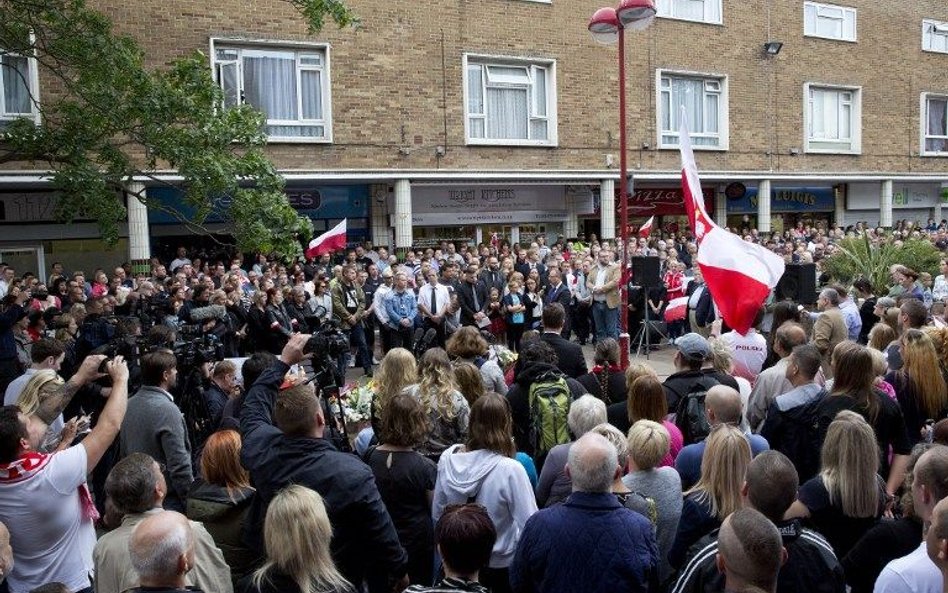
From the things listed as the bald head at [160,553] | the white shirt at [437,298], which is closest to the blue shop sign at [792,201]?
the white shirt at [437,298]

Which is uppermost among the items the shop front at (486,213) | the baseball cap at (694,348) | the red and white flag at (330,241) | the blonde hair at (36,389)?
the shop front at (486,213)

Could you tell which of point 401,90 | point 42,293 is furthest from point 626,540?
point 401,90

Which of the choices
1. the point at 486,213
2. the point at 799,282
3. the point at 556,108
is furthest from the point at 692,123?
the point at 799,282

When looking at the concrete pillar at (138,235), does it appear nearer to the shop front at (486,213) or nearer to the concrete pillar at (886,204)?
the shop front at (486,213)

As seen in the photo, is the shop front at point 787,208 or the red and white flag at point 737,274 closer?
the red and white flag at point 737,274

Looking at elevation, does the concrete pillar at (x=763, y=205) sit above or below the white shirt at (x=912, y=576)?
above

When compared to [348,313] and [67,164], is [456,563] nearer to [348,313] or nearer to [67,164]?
[67,164]

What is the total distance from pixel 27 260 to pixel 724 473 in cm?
Answer: 1629

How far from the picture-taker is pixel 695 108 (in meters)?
22.5

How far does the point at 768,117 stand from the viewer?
23500 mm

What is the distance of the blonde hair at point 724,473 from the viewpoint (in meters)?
3.83

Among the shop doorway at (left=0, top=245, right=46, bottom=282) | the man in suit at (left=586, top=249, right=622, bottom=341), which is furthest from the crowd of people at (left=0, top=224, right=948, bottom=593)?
the shop doorway at (left=0, top=245, right=46, bottom=282)

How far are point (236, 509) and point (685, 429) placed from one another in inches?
112

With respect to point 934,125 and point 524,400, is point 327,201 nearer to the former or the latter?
→ point 524,400
